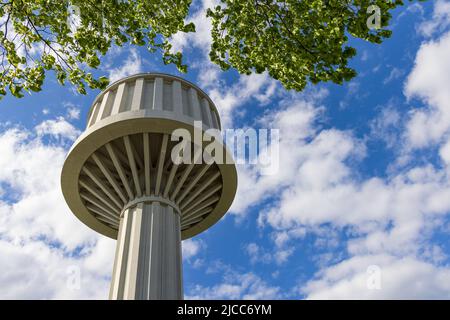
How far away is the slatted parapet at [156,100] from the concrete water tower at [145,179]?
0.04m

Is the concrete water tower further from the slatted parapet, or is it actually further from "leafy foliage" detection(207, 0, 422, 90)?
"leafy foliage" detection(207, 0, 422, 90)

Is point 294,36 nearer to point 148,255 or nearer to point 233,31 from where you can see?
point 233,31

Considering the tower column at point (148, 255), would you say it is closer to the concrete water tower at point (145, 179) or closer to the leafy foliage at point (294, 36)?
the concrete water tower at point (145, 179)

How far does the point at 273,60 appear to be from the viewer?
997 cm

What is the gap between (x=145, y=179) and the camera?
48.8ft

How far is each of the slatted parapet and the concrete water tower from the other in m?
0.04

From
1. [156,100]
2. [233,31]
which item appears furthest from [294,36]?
[156,100]

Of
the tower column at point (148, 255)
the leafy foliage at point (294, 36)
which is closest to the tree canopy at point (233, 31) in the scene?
the leafy foliage at point (294, 36)

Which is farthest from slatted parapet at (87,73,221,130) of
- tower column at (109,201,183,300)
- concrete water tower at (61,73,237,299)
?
tower column at (109,201,183,300)

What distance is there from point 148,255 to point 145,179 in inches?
136

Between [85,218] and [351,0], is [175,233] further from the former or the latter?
[351,0]

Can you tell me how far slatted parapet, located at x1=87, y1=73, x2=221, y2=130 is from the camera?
14.6 m

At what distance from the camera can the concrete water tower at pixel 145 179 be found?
12.6 m

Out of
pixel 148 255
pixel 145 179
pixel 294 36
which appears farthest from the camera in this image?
pixel 145 179
